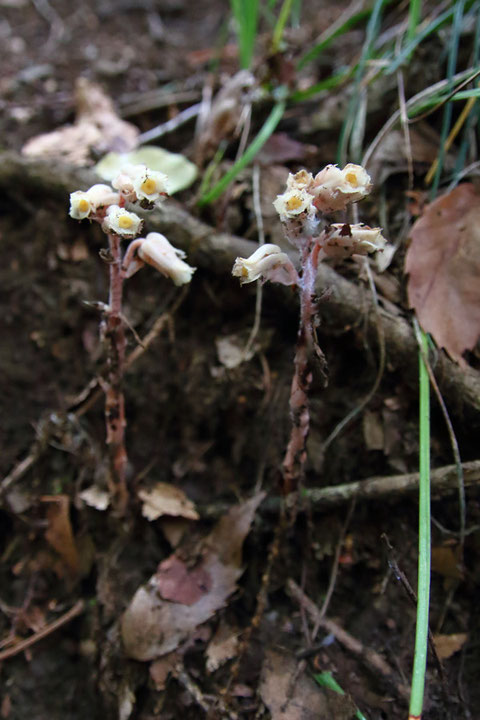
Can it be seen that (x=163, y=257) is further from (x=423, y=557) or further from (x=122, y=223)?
(x=423, y=557)

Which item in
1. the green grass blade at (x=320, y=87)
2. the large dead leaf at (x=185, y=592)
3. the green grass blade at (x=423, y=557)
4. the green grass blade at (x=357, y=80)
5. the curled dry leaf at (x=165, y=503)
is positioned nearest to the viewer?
the green grass blade at (x=423, y=557)

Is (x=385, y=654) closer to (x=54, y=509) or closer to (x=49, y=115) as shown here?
(x=54, y=509)

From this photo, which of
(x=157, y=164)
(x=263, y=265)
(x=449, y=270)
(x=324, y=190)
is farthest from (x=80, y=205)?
(x=449, y=270)

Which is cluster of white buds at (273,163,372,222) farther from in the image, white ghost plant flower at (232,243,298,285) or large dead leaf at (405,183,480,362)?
large dead leaf at (405,183,480,362)

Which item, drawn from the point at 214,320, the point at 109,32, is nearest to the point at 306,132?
the point at 214,320

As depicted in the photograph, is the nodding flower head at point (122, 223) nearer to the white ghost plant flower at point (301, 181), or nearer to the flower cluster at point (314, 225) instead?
the flower cluster at point (314, 225)

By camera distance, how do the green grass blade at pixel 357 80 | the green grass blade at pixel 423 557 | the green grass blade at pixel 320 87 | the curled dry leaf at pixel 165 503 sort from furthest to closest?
the green grass blade at pixel 320 87 < the green grass blade at pixel 357 80 < the curled dry leaf at pixel 165 503 < the green grass blade at pixel 423 557

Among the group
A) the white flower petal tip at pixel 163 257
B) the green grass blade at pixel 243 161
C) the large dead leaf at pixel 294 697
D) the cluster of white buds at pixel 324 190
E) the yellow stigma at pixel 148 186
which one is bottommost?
the large dead leaf at pixel 294 697

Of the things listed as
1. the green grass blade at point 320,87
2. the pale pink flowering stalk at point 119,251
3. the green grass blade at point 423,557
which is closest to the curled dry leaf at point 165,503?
the pale pink flowering stalk at point 119,251
